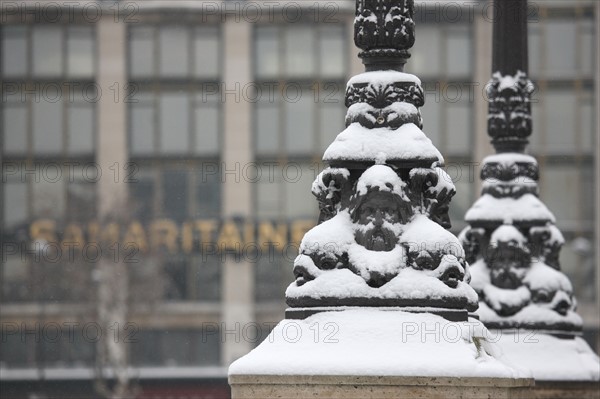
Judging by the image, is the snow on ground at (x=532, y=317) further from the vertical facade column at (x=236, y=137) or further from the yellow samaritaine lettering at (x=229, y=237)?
the vertical facade column at (x=236, y=137)

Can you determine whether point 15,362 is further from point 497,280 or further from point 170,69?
point 497,280

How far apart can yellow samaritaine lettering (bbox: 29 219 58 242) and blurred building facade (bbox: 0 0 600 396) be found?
76 millimetres

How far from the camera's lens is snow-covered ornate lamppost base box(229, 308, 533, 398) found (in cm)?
749

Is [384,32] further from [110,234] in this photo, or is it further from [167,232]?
[167,232]

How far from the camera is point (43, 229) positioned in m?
64.4

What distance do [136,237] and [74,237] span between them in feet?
8.13

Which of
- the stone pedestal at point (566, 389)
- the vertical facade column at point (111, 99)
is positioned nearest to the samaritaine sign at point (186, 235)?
the vertical facade column at point (111, 99)

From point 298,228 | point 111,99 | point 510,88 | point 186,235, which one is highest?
point 111,99

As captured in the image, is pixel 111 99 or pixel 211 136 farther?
pixel 111 99

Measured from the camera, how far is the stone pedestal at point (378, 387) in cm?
748

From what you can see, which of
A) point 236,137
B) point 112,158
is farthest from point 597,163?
point 112,158

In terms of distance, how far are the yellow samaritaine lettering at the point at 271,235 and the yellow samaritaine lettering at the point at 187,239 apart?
2810 millimetres

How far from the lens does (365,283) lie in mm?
8094

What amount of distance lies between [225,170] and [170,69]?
4728mm
